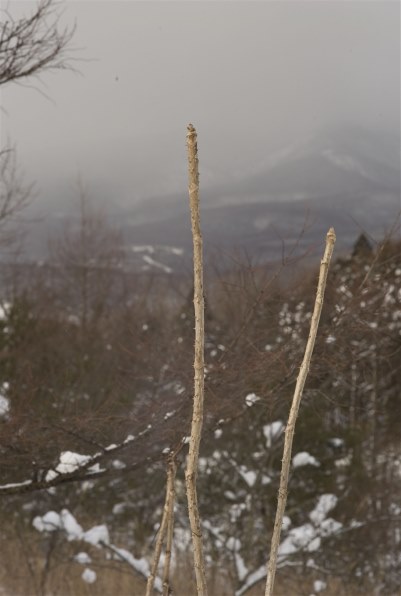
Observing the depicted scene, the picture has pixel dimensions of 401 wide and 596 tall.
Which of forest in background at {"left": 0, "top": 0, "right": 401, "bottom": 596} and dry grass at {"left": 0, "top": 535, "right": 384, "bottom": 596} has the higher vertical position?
forest in background at {"left": 0, "top": 0, "right": 401, "bottom": 596}

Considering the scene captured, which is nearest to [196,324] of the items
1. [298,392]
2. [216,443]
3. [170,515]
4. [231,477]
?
[298,392]

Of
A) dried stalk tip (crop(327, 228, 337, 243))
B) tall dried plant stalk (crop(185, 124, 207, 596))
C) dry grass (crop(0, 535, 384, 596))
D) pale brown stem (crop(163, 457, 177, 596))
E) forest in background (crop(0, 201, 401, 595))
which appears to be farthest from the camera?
dry grass (crop(0, 535, 384, 596))

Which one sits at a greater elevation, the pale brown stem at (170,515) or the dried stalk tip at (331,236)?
the dried stalk tip at (331,236)

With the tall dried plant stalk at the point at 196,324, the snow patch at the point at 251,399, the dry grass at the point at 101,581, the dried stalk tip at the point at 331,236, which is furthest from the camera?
the dry grass at the point at 101,581

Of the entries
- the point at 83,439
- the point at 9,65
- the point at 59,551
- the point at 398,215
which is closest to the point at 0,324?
the point at 59,551

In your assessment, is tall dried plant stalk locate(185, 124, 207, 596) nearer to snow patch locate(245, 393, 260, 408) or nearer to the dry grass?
snow patch locate(245, 393, 260, 408)

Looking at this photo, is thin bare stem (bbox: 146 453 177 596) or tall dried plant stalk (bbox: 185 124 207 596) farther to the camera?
thin bare stem (bbox: 146 453 177 596)

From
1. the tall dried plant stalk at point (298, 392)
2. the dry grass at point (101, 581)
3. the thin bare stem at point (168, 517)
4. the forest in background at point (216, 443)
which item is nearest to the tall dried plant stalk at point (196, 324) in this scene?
the tall dried plant stalk at point (298, 392)

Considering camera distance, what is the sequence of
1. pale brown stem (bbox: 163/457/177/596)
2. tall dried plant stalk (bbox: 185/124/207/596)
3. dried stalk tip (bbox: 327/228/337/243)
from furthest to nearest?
pale brown stem (bbox: 163/457/177/596) → dried stalk tip (bbox: 327/228/337/243) → tall dried plant stalk (bbox: 185/124/207/596)

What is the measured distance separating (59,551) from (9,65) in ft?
21.8

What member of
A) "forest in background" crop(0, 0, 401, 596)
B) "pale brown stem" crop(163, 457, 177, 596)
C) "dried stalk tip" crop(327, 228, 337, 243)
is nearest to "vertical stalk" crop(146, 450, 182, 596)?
"pale brown stem" crop(163, 457, 177, 596)

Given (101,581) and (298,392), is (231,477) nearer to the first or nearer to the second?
(101,581)

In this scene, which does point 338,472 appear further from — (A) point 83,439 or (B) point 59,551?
(A) point 83,439

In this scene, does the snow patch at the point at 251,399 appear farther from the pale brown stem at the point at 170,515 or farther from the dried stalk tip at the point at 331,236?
the dried stalk tip at the point at 331,236
